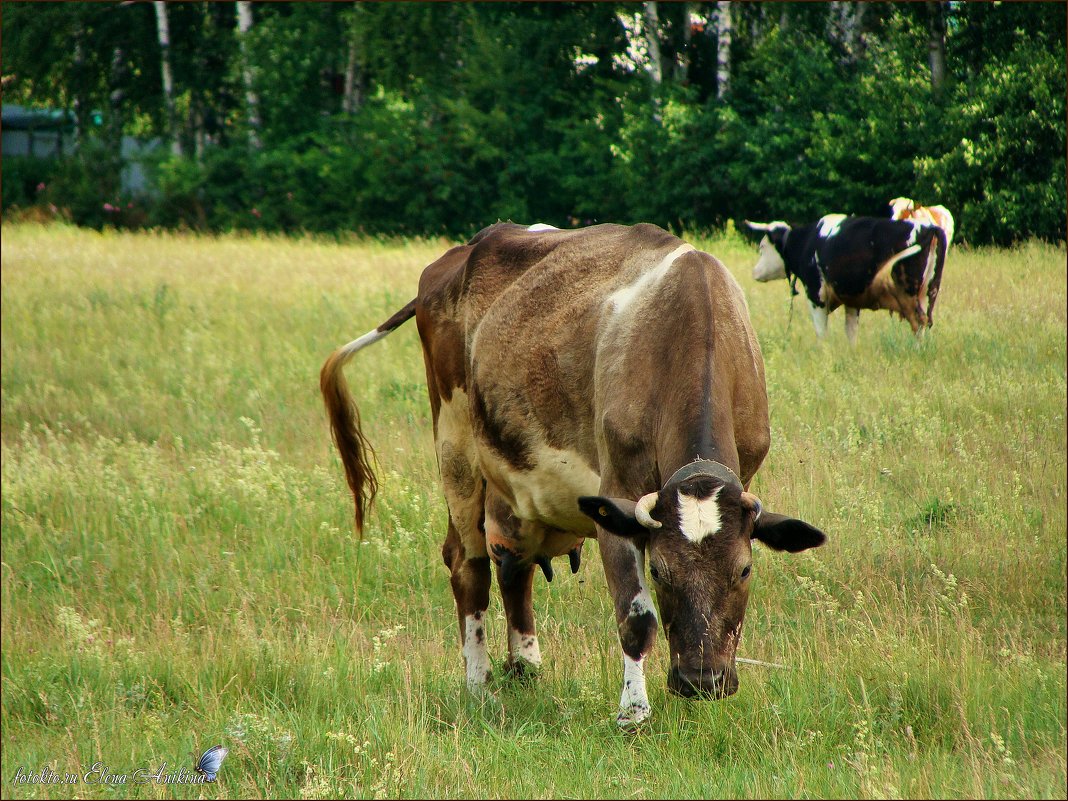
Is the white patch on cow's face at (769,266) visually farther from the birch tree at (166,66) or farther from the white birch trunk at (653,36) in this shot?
the birch tree at (166,66)

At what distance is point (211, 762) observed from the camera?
378 cm

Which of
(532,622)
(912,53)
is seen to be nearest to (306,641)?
(532,622)

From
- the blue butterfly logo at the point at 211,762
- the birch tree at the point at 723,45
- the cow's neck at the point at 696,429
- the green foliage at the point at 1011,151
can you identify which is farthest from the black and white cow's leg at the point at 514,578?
the birch tree at the point at 723,45

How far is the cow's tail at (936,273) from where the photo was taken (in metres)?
10.3

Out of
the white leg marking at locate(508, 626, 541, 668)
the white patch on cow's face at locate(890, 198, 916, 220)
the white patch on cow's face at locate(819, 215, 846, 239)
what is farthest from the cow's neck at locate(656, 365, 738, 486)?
the white patch on cow's face at locate(819, 215, 846, 239)

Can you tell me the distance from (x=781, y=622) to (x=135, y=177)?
35.6 metres

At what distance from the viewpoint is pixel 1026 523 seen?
19.0 ft

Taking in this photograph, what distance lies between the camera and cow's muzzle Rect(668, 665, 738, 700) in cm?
326

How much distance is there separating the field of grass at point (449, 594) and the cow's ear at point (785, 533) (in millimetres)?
726

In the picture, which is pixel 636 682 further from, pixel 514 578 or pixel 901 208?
pixel 901 208

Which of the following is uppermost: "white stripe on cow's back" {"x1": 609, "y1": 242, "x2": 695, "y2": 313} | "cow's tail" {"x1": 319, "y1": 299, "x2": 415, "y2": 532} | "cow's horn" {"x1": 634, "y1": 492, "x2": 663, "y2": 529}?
"white stripe on cow's back" {"x1": 609, "y1": 242, "x2": 695, "y2": 313}

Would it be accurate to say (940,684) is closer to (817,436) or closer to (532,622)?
(532,622)

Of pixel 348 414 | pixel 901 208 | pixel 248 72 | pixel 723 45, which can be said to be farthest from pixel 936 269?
pixel 248 72

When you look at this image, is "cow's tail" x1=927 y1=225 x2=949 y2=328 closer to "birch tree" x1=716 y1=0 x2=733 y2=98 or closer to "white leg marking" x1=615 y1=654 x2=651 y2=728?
"white leg marking" x1=615 y1=654 x2=651 y2=728
